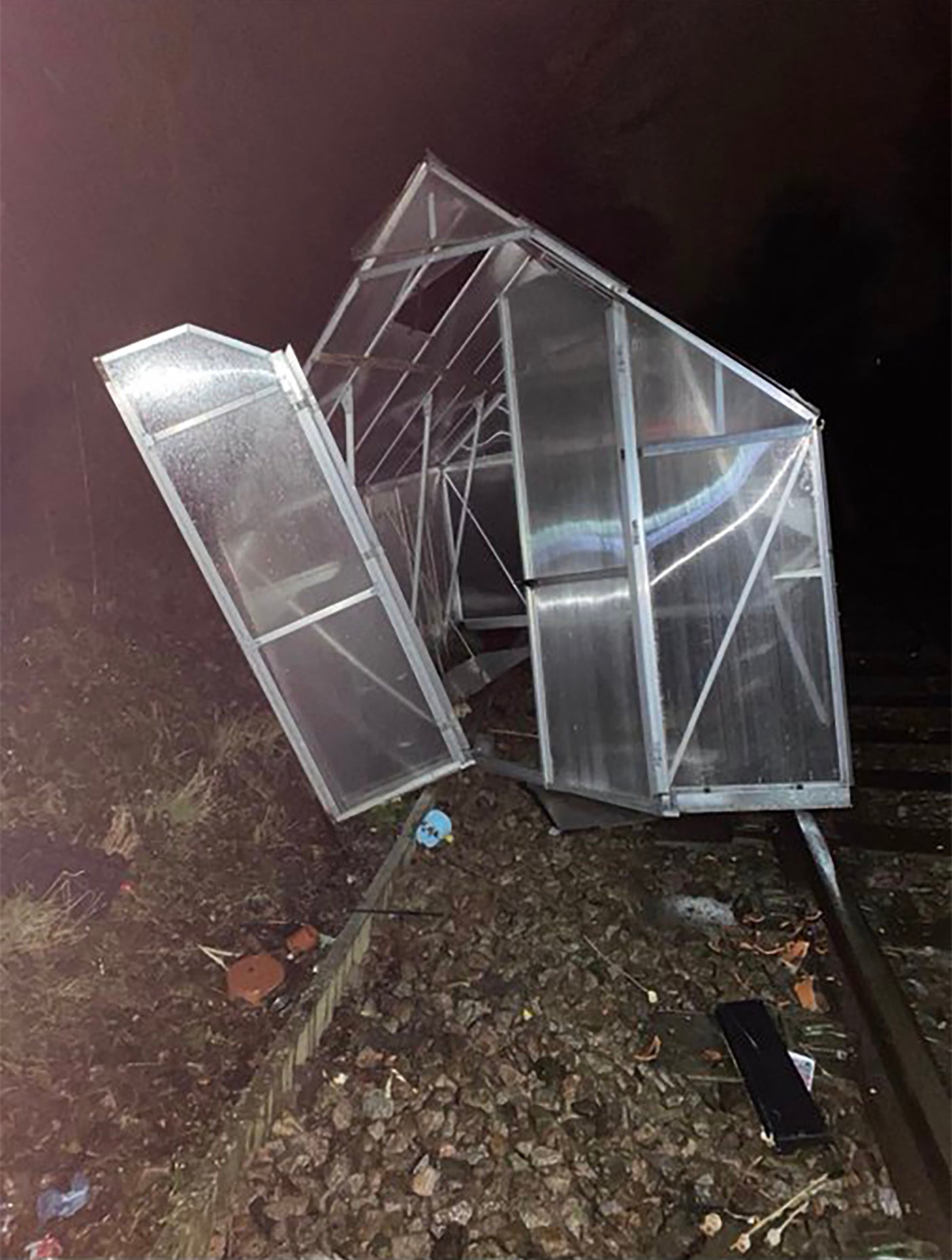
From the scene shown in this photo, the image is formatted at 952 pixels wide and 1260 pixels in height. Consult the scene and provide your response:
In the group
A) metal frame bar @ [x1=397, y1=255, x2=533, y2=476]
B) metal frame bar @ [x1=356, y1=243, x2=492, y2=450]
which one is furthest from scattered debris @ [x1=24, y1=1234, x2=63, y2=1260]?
metal frame bar @ [x1=397, y1=255, x2=533, y2=476]

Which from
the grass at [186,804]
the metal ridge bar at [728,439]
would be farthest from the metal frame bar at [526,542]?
the grass at [186,804]

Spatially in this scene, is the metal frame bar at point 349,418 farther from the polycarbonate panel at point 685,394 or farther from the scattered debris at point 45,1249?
the scattered debris at point 45,1249

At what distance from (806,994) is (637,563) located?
6.57 ft

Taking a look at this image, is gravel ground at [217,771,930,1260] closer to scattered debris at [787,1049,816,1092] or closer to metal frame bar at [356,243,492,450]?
scattered debris at [787,1049,816,1092]

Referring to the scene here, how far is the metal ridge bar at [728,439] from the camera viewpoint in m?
3.90

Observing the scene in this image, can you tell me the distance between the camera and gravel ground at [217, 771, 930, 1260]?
2.54 m

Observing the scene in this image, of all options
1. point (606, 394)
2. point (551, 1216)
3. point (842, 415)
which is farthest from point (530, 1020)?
point (842, 415)

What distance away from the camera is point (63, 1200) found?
97.9 inches

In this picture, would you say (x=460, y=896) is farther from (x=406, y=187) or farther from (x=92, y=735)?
(x=406, y=187)

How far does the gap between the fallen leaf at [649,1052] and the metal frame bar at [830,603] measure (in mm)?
1597

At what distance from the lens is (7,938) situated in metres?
3.12

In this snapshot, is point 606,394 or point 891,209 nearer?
point 606,394

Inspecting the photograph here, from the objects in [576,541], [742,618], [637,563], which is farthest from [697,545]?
[576,541]

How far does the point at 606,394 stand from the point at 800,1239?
340cm
